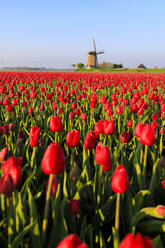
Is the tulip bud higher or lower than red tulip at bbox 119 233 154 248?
lower

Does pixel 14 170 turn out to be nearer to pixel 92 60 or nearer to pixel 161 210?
pixel 161 210

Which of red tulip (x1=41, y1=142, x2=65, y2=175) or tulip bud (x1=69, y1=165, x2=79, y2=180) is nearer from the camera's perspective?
red tulip (x1=41, y1=142, x2=65, y2=175)

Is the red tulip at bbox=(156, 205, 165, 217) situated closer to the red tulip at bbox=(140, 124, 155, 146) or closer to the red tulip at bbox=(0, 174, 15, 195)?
the red tulip at bbox=(140, 124, 155, 146)

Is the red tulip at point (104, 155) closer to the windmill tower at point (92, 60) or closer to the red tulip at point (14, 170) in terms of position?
the red tulip at point (14, 170)

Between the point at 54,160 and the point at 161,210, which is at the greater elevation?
the point at 54,160

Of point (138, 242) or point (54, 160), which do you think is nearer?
point (138, 242)

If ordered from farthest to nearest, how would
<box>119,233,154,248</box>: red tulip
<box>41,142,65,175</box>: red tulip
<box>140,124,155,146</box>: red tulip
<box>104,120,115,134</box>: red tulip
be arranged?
<box>104,120,115,134</box>: red tulip
<box>140,124,155,146</box>: red tulip
<box>41,142,65,175</box>: red tulip
<box>119,233,154,248</box>: red tulip

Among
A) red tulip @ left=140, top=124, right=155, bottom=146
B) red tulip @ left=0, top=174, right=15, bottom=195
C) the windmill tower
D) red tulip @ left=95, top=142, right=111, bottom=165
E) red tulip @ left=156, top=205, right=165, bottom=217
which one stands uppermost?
the windmill tower

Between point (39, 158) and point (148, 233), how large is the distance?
1561 mm

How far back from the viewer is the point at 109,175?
2059 mm

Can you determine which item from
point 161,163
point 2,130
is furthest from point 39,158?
point 161,163

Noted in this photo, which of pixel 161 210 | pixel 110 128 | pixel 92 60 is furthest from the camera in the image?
pixel 92 60

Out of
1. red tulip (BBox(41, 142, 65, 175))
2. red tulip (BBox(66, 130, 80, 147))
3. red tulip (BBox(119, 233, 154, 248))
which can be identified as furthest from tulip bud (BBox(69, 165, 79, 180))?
red tulip (BBox(119, 233, 154, 248))

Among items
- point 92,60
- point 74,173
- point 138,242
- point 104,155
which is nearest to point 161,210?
point 104,155
